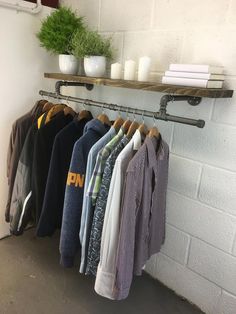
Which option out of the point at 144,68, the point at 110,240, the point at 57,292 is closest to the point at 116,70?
the point at 144,68

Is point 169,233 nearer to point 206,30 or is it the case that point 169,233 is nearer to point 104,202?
point 104,202

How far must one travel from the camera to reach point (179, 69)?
1.13m

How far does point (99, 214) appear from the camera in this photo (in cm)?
116

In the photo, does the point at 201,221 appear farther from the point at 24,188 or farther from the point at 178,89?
the point at 24,188

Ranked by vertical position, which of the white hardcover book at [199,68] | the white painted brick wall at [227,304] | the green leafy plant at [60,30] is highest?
the green leafy plant at [60,30]

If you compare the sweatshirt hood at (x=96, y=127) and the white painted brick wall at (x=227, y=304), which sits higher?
the sweatshirt hood at (x=96, y=127)

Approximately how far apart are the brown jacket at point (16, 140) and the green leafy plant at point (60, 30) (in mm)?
418

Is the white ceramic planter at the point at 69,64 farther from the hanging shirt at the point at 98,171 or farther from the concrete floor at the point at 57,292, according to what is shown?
the concrete floor at the point at 57,292

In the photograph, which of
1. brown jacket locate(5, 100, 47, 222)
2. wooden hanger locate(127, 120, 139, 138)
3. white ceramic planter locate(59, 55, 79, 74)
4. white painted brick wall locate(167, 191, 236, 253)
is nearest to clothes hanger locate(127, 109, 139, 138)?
wooden hanger locate(127, 120, 139, 138)

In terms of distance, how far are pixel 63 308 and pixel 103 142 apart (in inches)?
35.8

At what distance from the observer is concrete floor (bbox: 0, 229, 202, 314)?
140cm

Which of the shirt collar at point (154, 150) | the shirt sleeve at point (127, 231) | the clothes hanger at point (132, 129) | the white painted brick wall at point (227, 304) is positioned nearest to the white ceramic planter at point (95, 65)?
the clothes hanger at point (132, 129)

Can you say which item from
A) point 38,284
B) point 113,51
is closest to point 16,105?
point 113,51

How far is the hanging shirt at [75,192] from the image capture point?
1242 millimetres
